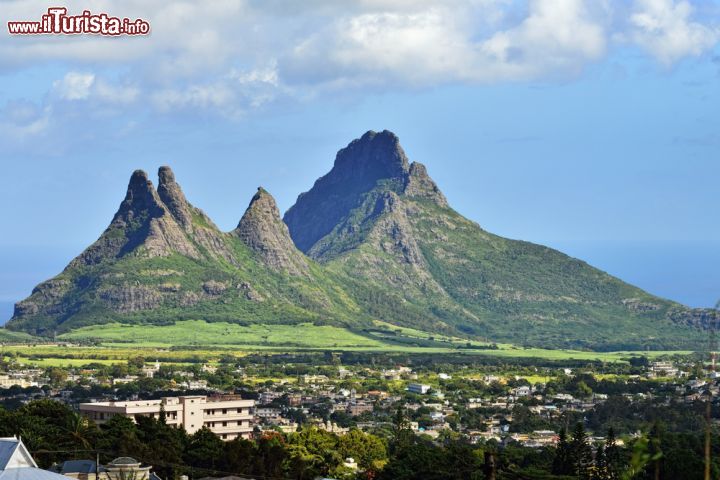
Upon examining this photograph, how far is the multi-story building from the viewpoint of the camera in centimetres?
13625

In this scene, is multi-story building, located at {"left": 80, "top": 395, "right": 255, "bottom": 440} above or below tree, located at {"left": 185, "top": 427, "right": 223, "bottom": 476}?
above

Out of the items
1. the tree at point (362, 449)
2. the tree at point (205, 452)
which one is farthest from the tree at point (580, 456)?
the tree at point (205, 452)

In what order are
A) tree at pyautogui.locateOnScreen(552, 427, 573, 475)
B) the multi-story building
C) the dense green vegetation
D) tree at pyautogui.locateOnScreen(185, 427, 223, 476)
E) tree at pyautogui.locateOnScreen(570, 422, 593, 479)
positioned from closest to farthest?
the dense green vegetation, tree at pyautogui.locateOnScreen(570, 422, 593, 479), tree at pyautogui.locateOnScreen(552, 427, 573, 475), tree at pyautogui.locateOnScreen(185, 427, 223, 476), the multi-story building

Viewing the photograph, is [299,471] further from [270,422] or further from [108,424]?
[270,422]

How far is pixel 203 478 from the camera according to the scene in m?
85.6

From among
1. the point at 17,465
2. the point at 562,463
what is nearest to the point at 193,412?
the point at 562,463

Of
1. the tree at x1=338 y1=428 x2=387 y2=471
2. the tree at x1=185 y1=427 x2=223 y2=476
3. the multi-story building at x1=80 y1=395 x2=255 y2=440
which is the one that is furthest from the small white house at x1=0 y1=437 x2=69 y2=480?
the multi-story building at x1=80 y1=395 x2=255 y2=440

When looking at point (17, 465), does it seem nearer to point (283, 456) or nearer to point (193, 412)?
point (283, 456)

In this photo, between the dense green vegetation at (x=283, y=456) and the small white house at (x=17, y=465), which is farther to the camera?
the dense green vegetation at (x=283, y=456)

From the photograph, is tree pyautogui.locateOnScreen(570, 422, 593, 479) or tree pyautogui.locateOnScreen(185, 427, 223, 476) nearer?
Result: tree pyautogui.locateOnScreen(570, 422, 593, 479)

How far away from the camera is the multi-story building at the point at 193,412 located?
447ft

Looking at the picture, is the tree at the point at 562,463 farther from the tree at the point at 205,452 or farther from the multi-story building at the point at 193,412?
the multi-story building at the point at 193,412

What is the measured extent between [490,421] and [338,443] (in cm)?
6913

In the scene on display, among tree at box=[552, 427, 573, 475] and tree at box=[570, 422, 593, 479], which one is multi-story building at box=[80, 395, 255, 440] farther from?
tree at box=[552, 427, 573, 475]
